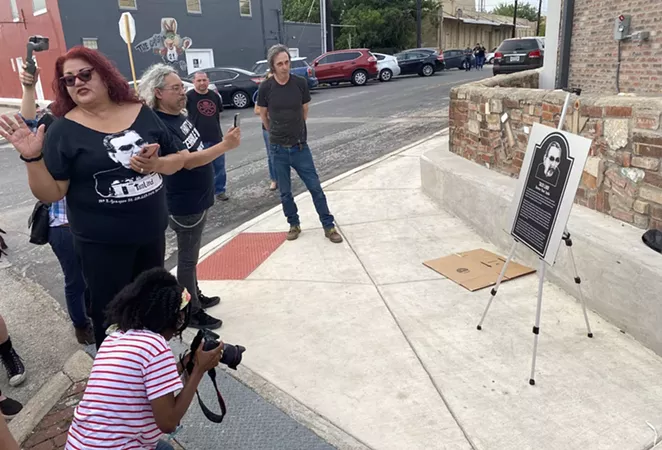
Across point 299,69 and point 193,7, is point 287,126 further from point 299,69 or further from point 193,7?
point 193,7

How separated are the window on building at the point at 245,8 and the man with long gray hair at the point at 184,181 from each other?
24852 millimetres

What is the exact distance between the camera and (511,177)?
17.4ft

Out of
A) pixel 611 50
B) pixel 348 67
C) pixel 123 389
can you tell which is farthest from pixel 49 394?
pixel 348 67

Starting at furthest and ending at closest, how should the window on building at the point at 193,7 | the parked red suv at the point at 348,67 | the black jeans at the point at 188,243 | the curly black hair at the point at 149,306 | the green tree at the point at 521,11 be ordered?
the green tree at the point at 521,11, the window on building at the point at 193,7, the parked red suv at the point at 348,67, the black jeans at the point at 188,243, the curly black hair at the point at 149,306

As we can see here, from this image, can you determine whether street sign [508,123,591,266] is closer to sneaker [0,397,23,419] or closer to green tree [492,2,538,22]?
sneaker [0,397,23,419]

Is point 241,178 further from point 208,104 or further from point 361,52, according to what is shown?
point 361,52

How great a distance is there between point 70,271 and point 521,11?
89192 mm

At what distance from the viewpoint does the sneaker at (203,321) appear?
3879mm

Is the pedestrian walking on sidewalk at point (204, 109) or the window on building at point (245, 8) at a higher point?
the window on building at point (245, 8)

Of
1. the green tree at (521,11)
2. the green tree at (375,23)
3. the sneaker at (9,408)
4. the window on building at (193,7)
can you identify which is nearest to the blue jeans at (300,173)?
the sneaker at (9,408)

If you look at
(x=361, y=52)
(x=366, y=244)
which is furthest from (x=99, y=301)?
(x=361, y=52)

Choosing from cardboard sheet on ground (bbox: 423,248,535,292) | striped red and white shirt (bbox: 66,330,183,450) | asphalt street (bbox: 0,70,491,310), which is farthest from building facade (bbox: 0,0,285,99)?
striped red and white shirt (bbox: 66,330,183,450)

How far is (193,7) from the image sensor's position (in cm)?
2464

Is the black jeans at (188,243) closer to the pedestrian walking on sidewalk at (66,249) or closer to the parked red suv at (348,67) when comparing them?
the pedestrian walking on sidewalk at (66,249)
